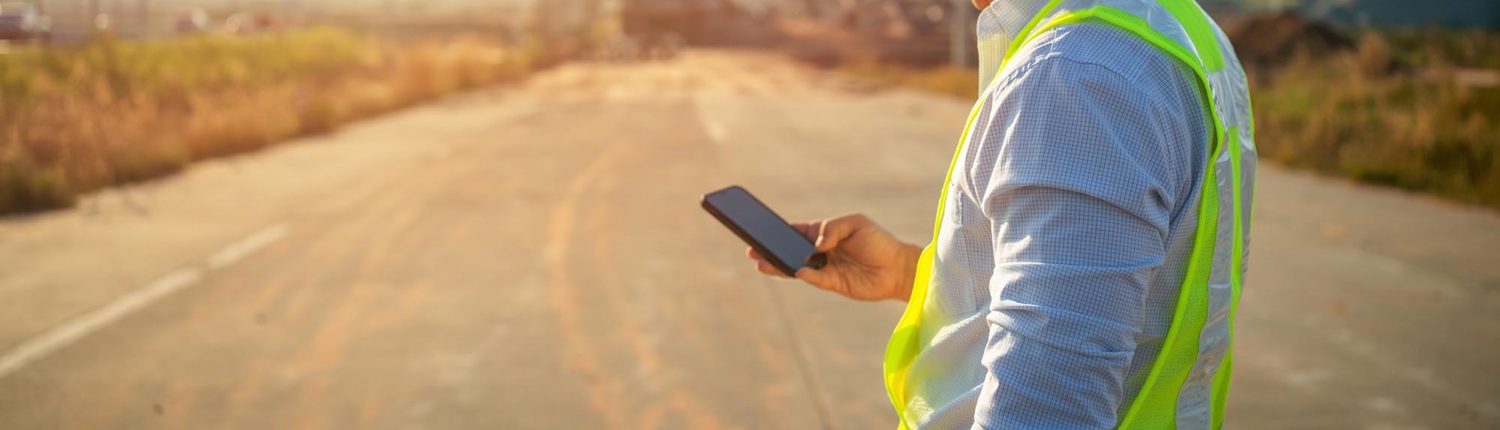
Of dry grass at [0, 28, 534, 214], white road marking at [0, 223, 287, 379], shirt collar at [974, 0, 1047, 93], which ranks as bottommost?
dry grass at [0, 28, 534, 214]

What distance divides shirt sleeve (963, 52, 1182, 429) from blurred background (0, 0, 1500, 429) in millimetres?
3306

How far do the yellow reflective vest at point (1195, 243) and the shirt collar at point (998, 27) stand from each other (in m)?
0.03

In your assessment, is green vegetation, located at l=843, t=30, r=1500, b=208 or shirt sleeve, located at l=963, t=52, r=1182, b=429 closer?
shirt sleeve, located at l=963, t=52, r=1182, b=429

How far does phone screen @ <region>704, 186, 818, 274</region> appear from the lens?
2.34 meters

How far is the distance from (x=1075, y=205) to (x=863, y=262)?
1013mm

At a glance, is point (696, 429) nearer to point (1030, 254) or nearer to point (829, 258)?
point (829, 258)

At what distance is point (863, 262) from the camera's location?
2354 mm

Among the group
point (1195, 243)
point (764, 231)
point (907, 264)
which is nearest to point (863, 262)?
point (907, 264)

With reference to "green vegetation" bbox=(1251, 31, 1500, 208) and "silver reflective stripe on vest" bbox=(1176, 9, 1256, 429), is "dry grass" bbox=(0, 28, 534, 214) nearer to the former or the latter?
"silver reflective stripe on vest" bbox=(1176, 9, 1256, 429)

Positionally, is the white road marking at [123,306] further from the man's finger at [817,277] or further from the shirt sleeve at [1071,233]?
the shirt sleeve at [1071,233]

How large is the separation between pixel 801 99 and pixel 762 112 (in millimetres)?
3904

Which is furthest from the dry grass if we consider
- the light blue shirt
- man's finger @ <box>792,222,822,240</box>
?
the light blue shirt

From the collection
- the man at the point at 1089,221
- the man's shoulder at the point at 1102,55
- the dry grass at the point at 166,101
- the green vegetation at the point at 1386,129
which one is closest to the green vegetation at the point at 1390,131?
the green vegetation at the point at 1386,129

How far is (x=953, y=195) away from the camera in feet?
5.20
